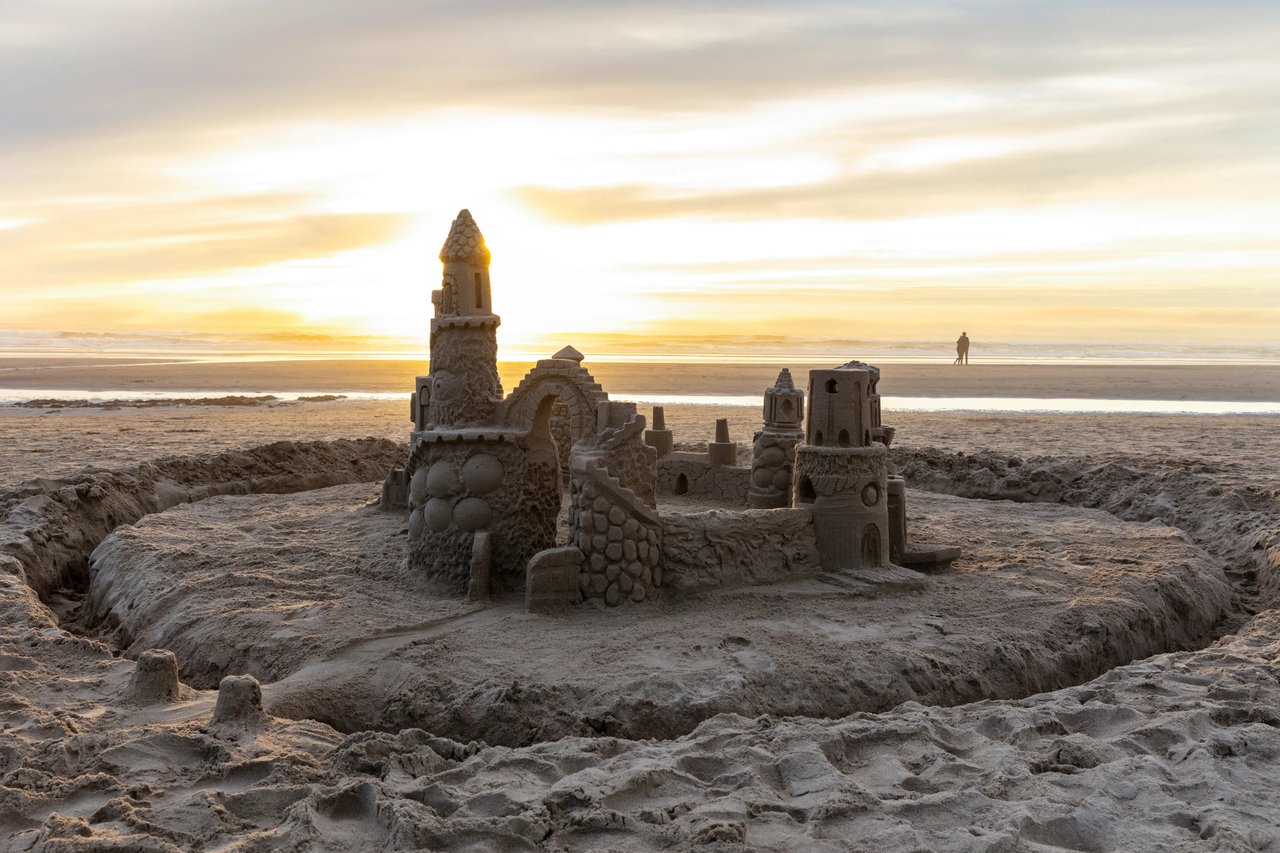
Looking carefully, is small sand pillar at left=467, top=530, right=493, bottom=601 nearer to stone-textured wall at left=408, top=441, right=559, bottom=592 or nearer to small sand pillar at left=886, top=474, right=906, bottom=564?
stone-textured wall at left=408, top=441, right=559, bottom=592

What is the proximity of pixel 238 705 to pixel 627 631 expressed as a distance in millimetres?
3482

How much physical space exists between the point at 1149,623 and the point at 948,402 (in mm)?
23171

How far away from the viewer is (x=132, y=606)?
10.5m

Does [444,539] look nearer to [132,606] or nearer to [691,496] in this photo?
[132,606]

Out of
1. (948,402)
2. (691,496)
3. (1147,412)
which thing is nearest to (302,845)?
(691,496)


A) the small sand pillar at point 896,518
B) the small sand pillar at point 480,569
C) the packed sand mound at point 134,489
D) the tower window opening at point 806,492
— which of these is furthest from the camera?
the packed sand mound at point 134,489

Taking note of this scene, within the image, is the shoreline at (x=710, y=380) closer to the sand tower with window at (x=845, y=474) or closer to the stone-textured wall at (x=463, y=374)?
the stone-textured wall at (x=463, y=374)

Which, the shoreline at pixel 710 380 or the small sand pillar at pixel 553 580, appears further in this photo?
the shoreline at pixel 710 380

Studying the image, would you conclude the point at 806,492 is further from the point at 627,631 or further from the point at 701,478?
the point at 701,478

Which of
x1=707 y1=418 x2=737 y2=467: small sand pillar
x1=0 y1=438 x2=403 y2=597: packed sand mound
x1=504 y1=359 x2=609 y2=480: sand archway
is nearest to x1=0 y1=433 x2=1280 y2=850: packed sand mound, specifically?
x1=504 y1=359 x2=609 y2=480: sand archway

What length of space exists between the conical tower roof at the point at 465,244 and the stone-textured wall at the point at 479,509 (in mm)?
2030

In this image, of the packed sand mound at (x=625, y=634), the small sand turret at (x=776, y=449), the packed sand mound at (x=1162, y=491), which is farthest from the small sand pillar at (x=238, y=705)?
the packed sand mound at (x=1162, y=491)

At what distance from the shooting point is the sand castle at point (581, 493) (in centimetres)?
984

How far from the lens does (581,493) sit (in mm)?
9914
